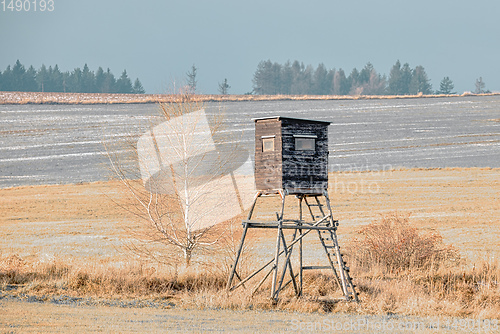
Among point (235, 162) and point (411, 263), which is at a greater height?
point (235, 162)

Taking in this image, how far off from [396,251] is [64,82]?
16502 cm

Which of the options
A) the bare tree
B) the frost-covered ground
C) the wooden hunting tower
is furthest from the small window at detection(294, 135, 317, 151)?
the frost-covered ground

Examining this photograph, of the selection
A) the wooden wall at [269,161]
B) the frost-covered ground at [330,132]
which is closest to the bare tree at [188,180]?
the wooden wall at [269,161]

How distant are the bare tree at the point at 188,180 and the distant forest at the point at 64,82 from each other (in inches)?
6031

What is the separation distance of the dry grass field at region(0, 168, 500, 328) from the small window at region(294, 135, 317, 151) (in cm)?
488

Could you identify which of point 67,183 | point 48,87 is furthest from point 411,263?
point 48,87

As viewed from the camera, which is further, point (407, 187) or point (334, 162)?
point (334, 162)

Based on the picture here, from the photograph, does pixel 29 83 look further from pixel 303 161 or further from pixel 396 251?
pixel 303 161

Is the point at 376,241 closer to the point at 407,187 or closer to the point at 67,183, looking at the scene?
the point at 407,187

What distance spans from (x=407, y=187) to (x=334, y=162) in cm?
Result: 1367

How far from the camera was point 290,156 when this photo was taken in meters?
20.5

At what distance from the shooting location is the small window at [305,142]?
68.1 ft

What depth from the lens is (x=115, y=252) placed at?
107 feet

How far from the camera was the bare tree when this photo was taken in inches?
1039
